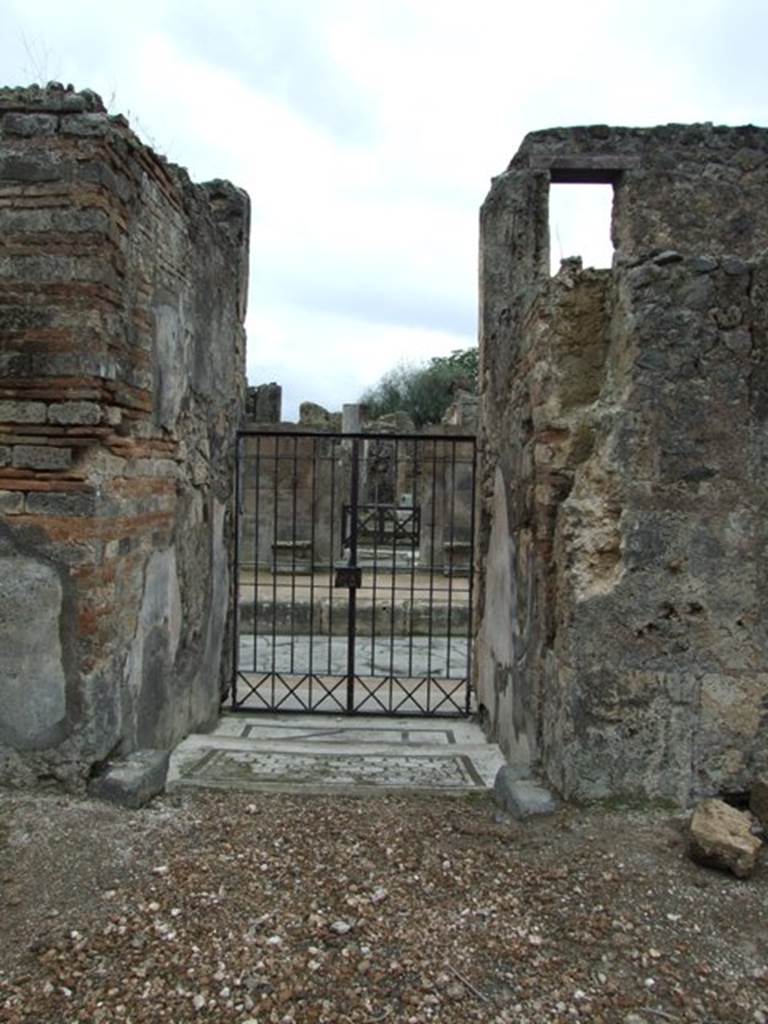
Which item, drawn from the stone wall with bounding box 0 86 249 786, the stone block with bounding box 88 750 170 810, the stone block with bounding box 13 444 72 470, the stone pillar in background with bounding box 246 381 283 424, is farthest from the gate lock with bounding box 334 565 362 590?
the stone pillar in background with bounding box 246 381 283 424

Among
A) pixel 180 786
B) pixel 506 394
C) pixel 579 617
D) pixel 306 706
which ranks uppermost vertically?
pixel 506 394

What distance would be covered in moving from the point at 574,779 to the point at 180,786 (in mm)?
1830

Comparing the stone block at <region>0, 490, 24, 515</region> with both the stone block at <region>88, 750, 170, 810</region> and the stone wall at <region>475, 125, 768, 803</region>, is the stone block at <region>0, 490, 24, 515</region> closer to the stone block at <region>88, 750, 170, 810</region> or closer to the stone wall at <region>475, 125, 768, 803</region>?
the stone block at <region>88, 750, 170, 810</region>

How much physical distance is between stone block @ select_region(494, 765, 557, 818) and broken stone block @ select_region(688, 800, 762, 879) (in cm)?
59

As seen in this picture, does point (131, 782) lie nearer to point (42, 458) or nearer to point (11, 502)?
point (11, 502)

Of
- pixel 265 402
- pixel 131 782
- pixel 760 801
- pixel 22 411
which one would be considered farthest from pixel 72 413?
pixel 265 402


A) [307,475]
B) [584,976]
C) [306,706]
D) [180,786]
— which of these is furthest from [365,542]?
[584,976]

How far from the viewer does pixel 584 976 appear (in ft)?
7.45


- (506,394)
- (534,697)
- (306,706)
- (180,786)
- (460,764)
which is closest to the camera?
(180,786)

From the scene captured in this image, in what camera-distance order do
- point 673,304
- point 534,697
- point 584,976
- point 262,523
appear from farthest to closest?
point 262,523 → point 534,697 → point 673,304 → point 584,976

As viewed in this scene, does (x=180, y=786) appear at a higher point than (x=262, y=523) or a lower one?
lower

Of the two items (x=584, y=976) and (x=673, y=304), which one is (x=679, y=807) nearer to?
(x=584, y=976)

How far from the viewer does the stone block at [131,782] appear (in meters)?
3.30

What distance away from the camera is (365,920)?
99.7 inches
